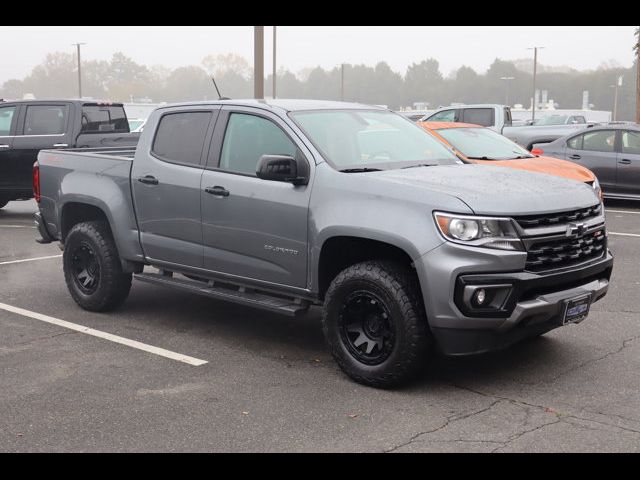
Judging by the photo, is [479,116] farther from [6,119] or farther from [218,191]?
[218,191]

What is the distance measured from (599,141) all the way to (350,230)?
10.8 meters

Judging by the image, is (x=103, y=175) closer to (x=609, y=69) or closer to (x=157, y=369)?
(x=157, y=369)

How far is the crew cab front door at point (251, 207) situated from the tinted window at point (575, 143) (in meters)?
10.1

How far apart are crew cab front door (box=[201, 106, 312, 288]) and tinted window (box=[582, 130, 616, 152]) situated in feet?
33.0

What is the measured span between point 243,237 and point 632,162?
10181 millimetres

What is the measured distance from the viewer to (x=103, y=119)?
14180 mm

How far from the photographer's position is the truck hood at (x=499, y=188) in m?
5.09

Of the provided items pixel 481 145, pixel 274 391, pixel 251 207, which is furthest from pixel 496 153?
pixel 274 391

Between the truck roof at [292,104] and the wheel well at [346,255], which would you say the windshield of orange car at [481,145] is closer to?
the truck roof at [292,104]

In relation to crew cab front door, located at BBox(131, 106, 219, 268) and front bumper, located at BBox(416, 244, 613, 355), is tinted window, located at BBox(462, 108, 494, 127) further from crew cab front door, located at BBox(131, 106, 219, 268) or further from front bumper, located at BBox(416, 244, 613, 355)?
front bumper, located at BBox(416, 244, 613, 355)

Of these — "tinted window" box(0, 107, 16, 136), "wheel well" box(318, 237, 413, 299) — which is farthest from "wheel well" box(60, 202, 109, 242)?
"tinted window" box(0, 107, 16, 136)

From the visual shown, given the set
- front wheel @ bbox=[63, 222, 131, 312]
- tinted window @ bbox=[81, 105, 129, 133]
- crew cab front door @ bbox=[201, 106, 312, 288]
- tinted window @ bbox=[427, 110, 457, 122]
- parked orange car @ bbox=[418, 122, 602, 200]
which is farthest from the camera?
tinted window @ bbox=[427, 110, 457, 122]

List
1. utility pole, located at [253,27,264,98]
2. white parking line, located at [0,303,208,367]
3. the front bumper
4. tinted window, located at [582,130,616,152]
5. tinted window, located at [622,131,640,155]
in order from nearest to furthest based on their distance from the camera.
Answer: the front bumper, white parking line, located at [0,303,208,367], tinted window, located at [622,131,640,155], tinted window, located at [582,130,616,152], utility pole, located at [253,27,264,98]

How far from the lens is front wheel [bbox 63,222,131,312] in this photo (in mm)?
7316
